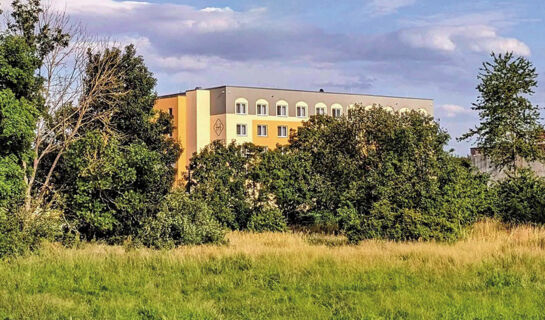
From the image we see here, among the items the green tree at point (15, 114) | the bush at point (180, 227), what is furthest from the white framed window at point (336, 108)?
the green tree at point (15, 114)

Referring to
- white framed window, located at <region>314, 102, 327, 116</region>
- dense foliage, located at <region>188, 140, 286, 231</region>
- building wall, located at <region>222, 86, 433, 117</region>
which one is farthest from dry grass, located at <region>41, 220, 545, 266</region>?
white framed window, located at <region>314, 102, 327, 116</region>

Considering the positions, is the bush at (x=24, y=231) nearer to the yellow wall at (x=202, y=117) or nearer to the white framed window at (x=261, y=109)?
the yellow wall at (x=202, y=117)

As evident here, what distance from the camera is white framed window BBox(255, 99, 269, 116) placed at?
87.9 metres

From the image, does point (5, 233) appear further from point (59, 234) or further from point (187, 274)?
point (187, 274)

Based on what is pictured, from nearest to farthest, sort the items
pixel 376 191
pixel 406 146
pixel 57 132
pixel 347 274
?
pixel 347 274 < pixel 376 191 < pixel 406 146 < pixel 57 132

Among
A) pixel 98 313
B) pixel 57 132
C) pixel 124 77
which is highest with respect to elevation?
pixel 124 77

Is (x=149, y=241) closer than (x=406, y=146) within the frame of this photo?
Yes

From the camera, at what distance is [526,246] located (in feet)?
68.8

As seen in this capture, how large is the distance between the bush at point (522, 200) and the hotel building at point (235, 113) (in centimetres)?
5274

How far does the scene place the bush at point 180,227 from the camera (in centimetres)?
2470

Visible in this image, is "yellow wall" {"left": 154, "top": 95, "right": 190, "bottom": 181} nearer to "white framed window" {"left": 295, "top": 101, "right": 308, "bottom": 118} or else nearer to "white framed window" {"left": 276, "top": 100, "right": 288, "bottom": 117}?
"white framed window" {"left": 276, "top": 100, "right": 288, "bottom": 117}

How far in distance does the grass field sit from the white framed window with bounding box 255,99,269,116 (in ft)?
217

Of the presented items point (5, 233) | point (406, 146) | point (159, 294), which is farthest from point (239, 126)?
point (159, 294)

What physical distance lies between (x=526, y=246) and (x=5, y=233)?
51.1 feet
